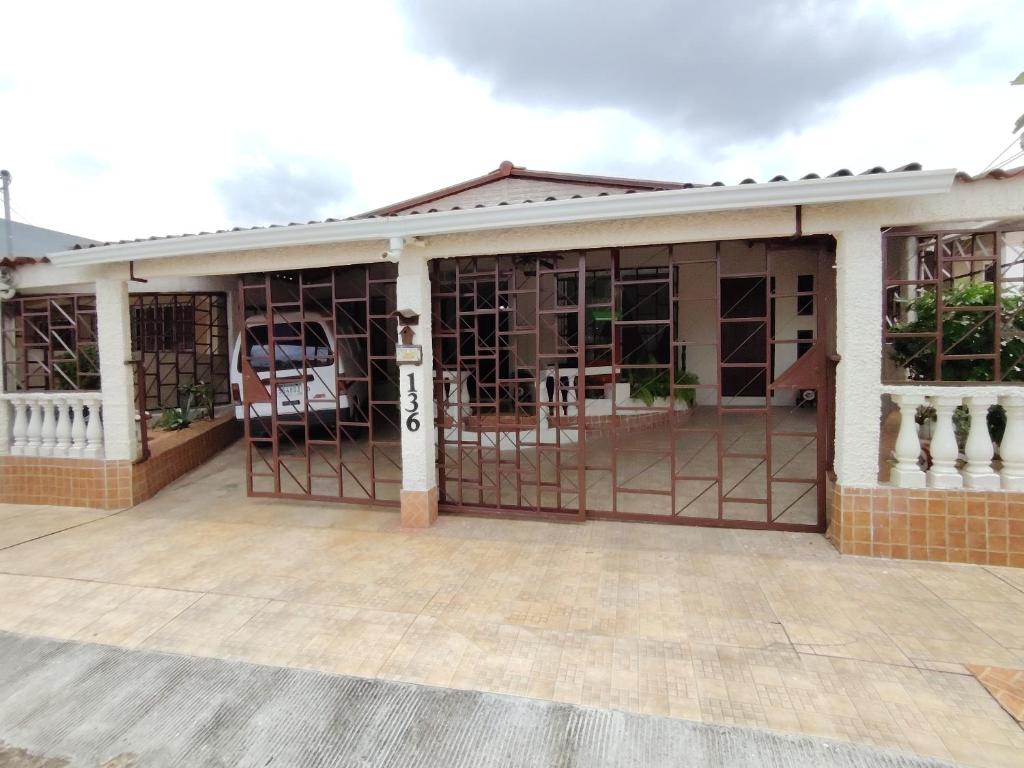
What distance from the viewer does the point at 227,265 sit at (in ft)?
16.0

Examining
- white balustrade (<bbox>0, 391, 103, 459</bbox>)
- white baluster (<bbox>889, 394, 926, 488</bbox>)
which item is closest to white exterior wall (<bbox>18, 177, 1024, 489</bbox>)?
white baluster (<bbox>889, 394, 926, 488</bbox>)

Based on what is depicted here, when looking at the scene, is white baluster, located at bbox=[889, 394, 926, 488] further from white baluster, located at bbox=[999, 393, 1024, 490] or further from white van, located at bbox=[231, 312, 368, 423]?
white van, located at bbox=[231, 312, 368, 423]

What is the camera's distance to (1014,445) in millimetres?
3535

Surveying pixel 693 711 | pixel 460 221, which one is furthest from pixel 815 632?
pixel 460 221

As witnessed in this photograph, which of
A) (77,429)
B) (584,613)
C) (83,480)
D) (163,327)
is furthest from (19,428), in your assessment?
(584,613)

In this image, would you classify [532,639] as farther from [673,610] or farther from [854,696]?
[854,696]

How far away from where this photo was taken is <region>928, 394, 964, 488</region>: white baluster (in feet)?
11.9

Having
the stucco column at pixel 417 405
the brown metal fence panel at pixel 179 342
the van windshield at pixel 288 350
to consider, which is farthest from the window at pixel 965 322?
the brown metal fence panel at pixel 179 342

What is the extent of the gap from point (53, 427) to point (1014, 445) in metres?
8.46

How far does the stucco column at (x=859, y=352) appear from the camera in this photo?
365cm

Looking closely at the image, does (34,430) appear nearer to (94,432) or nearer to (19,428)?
(19,428)

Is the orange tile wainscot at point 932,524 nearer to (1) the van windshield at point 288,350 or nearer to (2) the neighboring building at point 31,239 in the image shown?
(1) the van windshield at point 288,350

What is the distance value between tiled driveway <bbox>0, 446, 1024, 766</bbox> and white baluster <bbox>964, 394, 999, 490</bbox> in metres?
0.59

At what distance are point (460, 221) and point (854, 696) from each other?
3712mm
